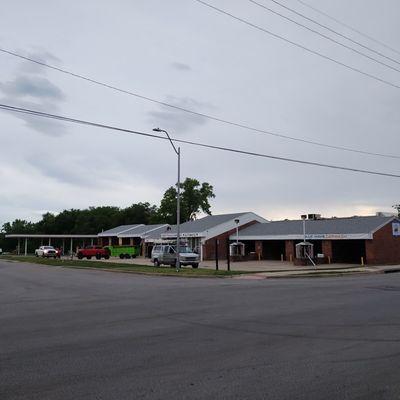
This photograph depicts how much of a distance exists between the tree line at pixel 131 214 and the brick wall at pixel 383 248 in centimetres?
6041

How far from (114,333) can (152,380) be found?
345cm

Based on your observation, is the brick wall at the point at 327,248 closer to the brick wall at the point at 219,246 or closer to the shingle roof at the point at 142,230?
the brick wall at the point at 219,246

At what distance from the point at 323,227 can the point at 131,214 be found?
70.6 metres

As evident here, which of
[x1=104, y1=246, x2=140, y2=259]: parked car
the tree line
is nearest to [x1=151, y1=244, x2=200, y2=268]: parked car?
[x1=104, y1=246, x2=140, y2=259]: parked car

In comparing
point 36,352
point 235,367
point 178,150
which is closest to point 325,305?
point 235,367

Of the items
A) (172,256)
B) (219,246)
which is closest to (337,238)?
(172,256)

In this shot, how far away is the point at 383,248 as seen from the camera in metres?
45.3

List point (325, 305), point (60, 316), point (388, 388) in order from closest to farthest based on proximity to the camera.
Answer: point (388, 388)
point (60, 316)
point (325, 305)

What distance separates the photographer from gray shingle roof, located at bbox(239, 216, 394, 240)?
1818 inches

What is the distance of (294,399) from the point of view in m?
5.45

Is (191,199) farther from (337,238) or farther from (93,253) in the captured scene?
(337,238)

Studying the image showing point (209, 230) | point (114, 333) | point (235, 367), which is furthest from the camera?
point (209, 230)

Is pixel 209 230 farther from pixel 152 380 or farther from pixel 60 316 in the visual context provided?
pixel 152 380

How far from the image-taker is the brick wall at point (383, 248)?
44.2m
